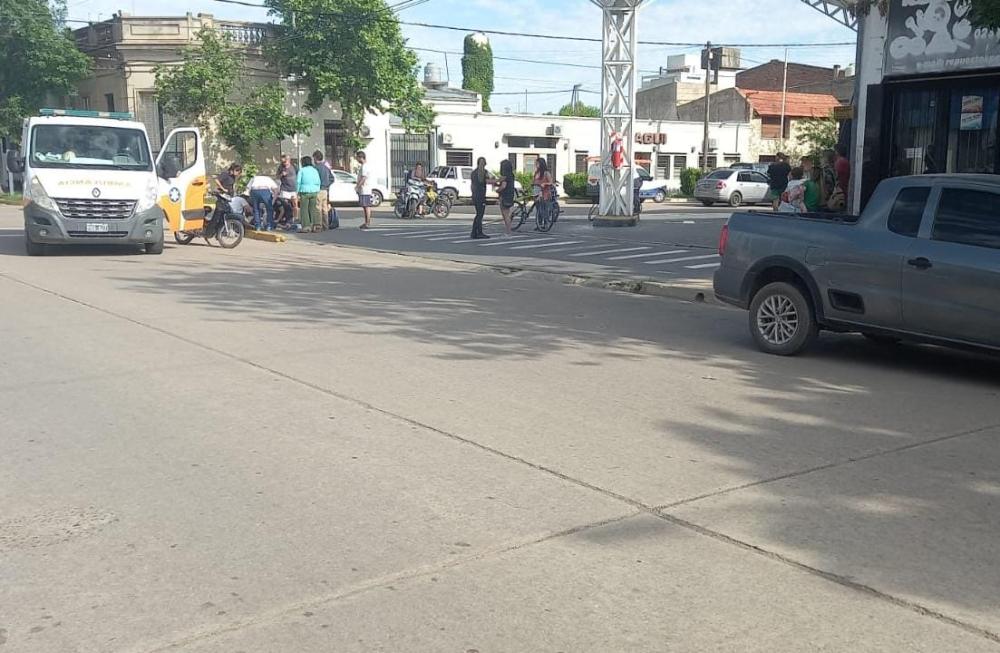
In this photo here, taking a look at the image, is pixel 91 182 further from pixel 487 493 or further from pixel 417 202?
pixel 417 202

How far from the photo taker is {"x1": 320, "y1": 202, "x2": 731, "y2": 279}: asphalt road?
16.6 m

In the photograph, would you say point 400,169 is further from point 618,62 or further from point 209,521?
point 209,521

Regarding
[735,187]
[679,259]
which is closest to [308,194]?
[679,259]

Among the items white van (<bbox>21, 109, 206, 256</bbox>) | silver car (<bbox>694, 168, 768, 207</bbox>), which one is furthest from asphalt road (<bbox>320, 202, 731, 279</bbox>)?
silver car (<bbox>694, 168, 768, 207</bbox>)

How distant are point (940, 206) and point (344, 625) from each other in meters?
6.59

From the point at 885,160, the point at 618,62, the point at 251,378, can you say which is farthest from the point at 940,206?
the point at 618,62

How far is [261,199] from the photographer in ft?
76.7

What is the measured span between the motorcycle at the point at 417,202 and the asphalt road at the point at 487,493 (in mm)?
19896

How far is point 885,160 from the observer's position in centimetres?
1669

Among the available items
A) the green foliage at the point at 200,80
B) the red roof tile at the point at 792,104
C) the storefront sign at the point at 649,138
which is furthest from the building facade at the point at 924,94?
the red roof tile at the point at 792,104

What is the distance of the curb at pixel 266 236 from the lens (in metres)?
21.8

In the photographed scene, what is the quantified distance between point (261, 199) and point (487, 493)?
64.1 ft

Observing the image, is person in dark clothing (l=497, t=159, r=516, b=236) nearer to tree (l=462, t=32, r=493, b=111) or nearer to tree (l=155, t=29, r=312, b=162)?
tree (l=155, t=29, r=312, b=162)

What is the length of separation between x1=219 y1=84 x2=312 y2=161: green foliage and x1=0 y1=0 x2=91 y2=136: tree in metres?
7.64
